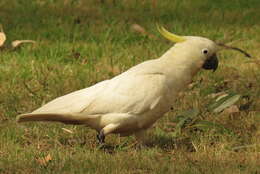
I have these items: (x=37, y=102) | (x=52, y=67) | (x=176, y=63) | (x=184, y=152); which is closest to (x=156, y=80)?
(x=176, y=63)

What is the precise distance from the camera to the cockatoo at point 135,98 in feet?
12.1

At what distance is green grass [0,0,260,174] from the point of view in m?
3.62

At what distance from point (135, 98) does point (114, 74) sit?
1646mm

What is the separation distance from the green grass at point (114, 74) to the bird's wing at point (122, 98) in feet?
0.74

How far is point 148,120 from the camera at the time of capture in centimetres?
373

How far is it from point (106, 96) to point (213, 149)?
637 millimetres

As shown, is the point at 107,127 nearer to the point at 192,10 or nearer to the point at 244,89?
the point at 244,89

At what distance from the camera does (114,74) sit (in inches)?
210

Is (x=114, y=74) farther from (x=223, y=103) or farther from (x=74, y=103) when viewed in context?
(x=74, y=103)

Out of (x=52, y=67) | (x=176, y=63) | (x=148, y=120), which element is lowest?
(x=148, y=120)

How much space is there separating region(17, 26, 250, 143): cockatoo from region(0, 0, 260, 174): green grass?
164mm

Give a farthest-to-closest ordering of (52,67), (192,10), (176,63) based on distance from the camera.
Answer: (192,10), (52,67), (176,63)

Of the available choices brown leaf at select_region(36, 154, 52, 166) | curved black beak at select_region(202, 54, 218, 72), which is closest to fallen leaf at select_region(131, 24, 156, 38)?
curved black beak at select_region(202, 54, 218, 72)

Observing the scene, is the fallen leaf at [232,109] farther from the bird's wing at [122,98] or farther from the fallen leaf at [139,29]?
the fallen leaf at [139,29]
